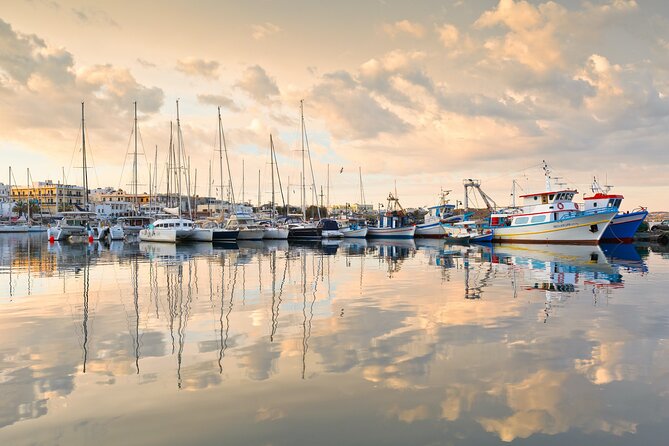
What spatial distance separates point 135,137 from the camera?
75.3m

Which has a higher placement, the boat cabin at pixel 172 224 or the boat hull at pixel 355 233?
the boat cabin at pixel 172 224

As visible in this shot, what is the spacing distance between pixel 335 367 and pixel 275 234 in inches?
2420

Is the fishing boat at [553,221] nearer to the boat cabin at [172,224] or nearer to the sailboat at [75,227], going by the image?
the boat cabin at [172,224]

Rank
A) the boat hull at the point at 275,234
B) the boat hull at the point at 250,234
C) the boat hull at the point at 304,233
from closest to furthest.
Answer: the boat hull at the point at 250,234, the boat hull at the point at 275,234, the boat hull at the point at 304,233

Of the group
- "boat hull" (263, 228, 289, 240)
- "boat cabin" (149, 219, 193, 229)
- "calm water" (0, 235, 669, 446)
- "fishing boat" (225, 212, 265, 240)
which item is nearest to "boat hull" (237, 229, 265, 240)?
"fishing boat" (225, 212, 265, 240)

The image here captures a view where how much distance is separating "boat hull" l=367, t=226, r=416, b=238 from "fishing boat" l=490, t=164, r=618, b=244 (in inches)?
788

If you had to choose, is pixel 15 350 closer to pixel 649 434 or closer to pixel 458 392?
pixel 458 392

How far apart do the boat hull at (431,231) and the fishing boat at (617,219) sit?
24.8 meters

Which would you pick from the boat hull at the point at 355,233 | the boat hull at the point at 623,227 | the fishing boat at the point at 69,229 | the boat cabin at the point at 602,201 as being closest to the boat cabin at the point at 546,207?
the boat cabin at the point at 602,201

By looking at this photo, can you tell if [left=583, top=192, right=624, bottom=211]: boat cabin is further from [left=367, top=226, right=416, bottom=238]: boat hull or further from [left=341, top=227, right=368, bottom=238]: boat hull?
[left=341, top=227, right=368, bottom=238]: boat hull

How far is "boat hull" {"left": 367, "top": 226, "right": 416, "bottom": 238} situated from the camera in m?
80.4

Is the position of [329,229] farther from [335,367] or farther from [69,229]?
[335,367]

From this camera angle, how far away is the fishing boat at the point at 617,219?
5647 cm

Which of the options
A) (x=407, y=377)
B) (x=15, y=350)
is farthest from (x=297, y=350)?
(x=15, y=350)
